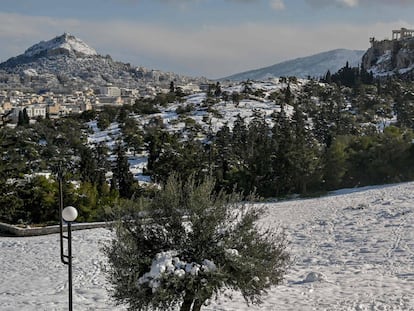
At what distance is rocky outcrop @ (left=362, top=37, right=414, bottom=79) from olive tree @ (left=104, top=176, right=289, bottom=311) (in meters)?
97.7

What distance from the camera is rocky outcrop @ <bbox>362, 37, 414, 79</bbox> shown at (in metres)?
108

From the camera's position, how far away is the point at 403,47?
110 metres

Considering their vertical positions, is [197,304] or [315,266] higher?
[197,304]

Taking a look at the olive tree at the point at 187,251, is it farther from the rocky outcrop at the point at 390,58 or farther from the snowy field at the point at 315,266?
the rocky outcrop at the point at 390,58

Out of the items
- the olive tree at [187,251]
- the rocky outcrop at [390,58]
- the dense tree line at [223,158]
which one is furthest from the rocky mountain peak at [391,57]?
the olive tree at [187,251]

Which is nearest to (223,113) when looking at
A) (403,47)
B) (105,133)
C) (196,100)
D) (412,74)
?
(196,100)

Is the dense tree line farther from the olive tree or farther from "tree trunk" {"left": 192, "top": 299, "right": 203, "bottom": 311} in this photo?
"tree trunk" {"left": 192, "top": 299, "right": 203, "bottom": 311}

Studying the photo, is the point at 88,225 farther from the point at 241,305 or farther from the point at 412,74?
the point at 412,74

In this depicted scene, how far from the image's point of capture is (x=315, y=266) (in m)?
16.3

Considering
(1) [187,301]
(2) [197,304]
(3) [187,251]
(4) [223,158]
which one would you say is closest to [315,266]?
(2) [197,304]

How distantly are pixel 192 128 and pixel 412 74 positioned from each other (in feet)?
179

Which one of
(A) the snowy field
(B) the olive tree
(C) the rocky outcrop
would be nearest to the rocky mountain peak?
(C) the rocky outcrop

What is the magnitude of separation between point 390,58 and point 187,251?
11404 cm

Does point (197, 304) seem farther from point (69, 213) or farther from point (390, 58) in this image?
point (390, 58)
